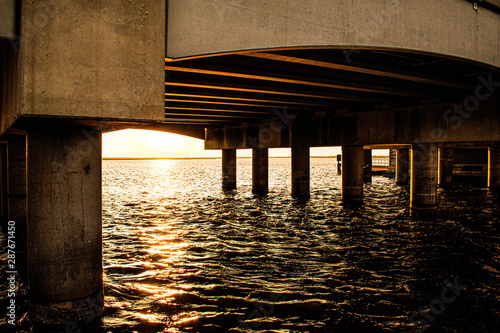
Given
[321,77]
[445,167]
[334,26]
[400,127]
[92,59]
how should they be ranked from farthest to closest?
1. [445,167]
2. [400,127]
3. [321,77]
4. [334,26]
5. [92,59]

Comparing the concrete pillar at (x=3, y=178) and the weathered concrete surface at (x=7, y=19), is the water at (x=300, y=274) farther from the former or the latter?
the weathered concrete surface at (x=7, y=19)

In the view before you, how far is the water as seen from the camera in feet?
23.1

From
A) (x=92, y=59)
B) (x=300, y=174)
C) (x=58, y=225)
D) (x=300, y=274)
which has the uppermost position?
(x=92, y=59)

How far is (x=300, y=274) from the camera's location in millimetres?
9727

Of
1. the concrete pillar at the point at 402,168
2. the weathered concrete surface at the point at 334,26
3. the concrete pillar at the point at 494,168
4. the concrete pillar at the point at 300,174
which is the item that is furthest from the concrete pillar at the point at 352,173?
the concrete pillar at the point at 402,168

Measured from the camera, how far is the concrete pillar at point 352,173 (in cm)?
2342

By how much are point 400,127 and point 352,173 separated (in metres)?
5.58

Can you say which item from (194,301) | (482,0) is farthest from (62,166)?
(482,0)

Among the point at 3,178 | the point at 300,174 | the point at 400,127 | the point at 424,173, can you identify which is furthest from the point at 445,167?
the point at 3,178

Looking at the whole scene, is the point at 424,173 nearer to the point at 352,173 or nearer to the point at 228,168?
the point at 352,173

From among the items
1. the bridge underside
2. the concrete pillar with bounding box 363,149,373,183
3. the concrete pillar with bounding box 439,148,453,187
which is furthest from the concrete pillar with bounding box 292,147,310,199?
the concrete pillar with bounding box 363,149,373,183

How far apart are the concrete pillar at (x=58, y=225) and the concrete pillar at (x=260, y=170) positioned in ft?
82.0

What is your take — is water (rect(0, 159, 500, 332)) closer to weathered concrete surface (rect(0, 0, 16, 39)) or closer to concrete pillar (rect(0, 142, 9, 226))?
concrete pillar (rect(0, 142, 9, 226))

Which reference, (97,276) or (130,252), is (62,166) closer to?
(97,276)
